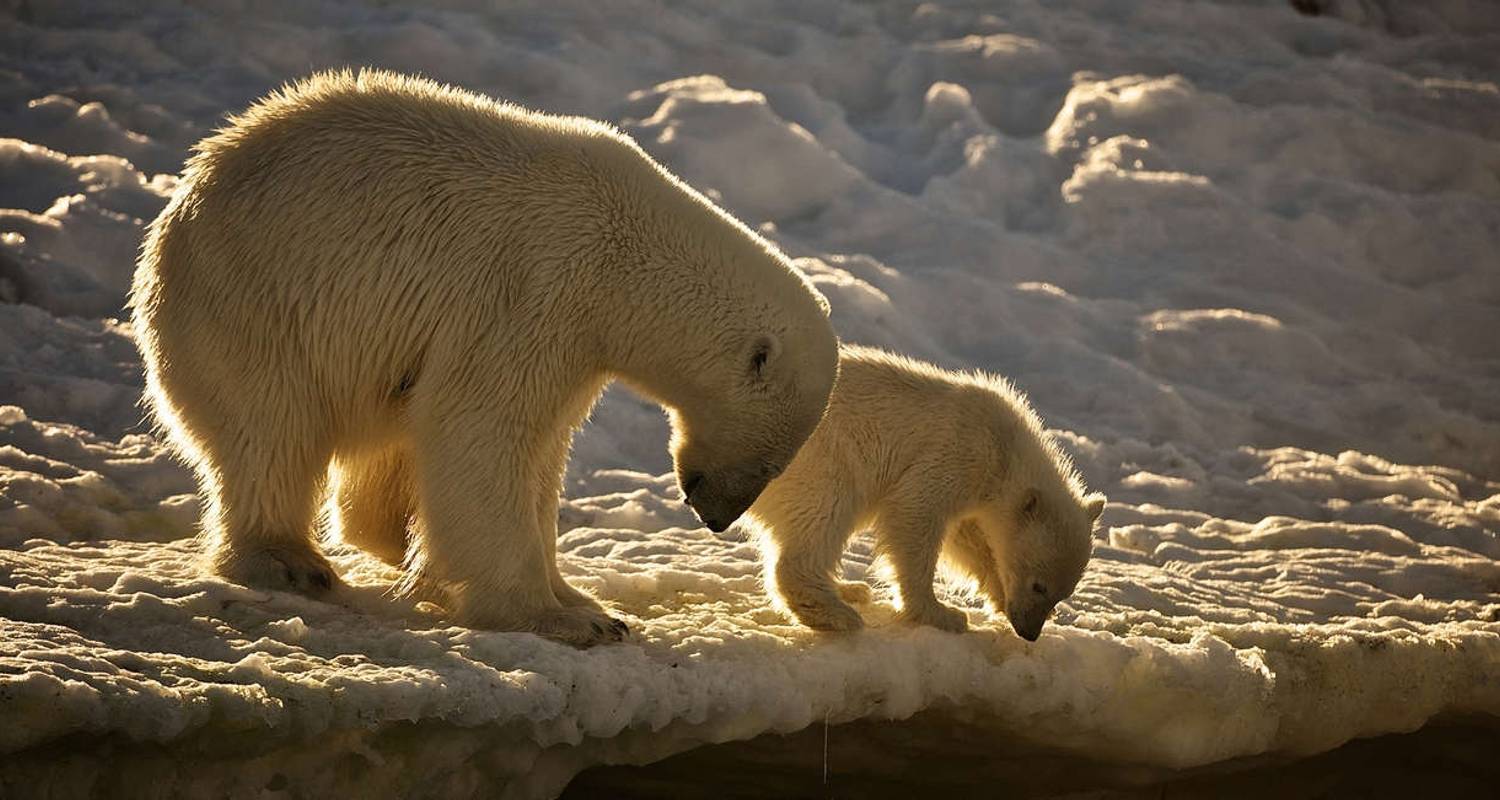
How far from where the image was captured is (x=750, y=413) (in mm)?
5387

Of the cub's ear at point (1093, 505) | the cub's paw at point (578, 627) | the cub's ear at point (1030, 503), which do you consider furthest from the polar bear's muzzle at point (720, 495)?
the cub's ear at point (1093, 505)

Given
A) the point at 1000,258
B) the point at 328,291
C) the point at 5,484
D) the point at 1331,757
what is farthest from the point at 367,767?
the point at 1000,258

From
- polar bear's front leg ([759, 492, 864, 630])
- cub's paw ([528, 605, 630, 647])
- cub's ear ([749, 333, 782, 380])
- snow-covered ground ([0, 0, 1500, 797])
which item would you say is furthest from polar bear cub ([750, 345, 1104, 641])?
cub's paw ([528, 605, 630, 647])

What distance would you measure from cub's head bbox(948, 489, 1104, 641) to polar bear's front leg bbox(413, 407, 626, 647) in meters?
1.67

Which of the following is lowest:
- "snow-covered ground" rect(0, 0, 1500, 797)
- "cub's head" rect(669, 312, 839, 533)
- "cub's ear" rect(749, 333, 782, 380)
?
"snow-covered ground" rect(0, 0, 1500, 797)

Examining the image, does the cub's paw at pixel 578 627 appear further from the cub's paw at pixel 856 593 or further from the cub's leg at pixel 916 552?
the cub's paw at pixel 856 593

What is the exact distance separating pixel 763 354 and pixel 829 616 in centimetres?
99

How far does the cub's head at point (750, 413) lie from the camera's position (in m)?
5.36

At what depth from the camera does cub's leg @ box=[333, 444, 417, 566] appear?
240 inches

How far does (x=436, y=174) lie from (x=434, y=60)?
691cm

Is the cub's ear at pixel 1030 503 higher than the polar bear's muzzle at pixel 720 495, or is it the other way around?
the polar bear's muzzle at pixel 720 495

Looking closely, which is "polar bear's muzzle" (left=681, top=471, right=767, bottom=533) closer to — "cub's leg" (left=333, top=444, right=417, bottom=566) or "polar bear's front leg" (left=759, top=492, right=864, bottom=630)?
"polar bear's front leg" (left=759, top=492, right=864, bottom=630)

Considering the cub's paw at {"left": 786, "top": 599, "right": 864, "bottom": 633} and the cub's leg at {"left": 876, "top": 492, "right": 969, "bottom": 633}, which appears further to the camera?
the cub's leg at {"left": 876, "top": 492, "right": 969, "bottom": 633}

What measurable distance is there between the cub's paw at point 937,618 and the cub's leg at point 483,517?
1242mm
